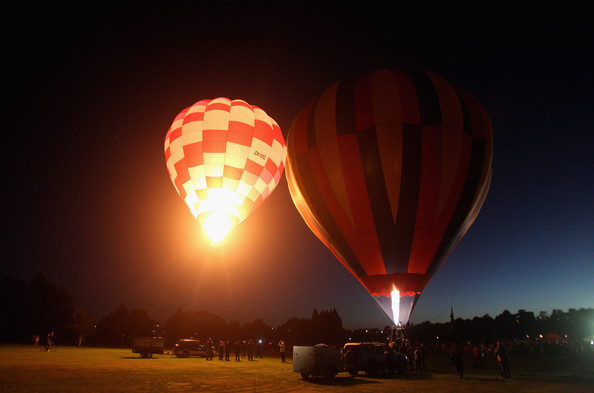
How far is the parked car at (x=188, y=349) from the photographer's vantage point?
2830cm

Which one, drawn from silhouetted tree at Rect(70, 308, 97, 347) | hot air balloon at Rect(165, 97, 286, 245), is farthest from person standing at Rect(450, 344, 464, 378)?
silhouetted tree at Rect(70, 308, 97, 347)

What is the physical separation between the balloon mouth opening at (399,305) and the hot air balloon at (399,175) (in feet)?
0.12

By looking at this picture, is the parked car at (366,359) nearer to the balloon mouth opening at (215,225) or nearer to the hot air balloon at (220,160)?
the balloon mouth opening at (215,225)

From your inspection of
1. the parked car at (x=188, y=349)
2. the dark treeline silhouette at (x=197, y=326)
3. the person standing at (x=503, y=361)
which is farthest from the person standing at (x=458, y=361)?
the dark treeline silhouette at (x=197, y=326)

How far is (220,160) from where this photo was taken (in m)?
18.0

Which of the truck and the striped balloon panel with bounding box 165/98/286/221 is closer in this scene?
the striped balloon panel with bounding box 165/98/286/221

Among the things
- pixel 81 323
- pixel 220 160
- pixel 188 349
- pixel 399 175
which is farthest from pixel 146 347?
pixel 81 323

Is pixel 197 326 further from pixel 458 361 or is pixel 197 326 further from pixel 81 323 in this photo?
pixel 458 361

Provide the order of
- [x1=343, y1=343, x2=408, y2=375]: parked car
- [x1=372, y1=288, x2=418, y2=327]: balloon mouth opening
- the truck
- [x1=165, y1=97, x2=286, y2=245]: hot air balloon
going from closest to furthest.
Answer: [x1=372, y1=288, x2=418, y2=327]: balloon mouth opening → [x1=343, y1=343, x2=408, y2=375]: parked car → [x1=165, y1=97, x2=286, y2=245]: hot air balloon → the truck

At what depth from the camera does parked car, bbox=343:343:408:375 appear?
1550 cm

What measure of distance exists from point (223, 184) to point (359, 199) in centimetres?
635

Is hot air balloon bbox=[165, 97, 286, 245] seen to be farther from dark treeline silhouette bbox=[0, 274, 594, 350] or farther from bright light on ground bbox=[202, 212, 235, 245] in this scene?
dark treeline silhouette bbox=[0, 274, 594, 350]

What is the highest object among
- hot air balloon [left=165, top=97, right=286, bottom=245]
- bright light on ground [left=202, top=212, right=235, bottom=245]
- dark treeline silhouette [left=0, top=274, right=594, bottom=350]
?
hot air balloon [left=165, top=97, right=286, bottom=245]

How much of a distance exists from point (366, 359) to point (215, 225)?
858 cm
